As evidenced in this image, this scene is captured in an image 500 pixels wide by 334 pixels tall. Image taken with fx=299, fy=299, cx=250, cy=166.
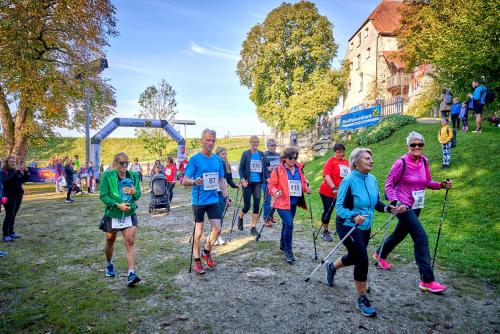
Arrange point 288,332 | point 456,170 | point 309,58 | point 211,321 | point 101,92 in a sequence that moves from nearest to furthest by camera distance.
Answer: point 288,332
point 211,321
point 456,170
point 101,92
point 309,58

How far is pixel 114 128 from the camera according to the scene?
75.1 ft

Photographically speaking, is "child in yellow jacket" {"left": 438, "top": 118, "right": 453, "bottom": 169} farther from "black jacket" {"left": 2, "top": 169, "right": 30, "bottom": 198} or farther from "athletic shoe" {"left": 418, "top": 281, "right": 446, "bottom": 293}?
"black jacket" {"left": 2, "top": 169, "right": 30, "bottom": 198}

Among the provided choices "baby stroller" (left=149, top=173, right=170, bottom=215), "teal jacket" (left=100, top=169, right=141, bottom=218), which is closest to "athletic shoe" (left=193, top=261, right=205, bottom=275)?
"teal jacket" (left=100, top=169, right=141, bottom=218)

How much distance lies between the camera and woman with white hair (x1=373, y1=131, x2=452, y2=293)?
13.3 feet

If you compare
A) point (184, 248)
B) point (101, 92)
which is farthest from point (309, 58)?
point (184, 248)

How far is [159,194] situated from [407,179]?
7.79m

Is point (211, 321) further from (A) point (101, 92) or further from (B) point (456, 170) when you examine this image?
(A) point (101, 92)

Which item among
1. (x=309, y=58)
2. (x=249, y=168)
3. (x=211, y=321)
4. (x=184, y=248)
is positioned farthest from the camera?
(x=309, y=58)

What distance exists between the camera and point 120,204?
13.7 feet

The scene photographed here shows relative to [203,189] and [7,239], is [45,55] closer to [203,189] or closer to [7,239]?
[7,239]

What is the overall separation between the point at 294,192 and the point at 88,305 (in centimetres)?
355

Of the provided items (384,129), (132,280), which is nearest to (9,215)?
(132,280)

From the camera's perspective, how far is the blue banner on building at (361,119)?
56.3ft

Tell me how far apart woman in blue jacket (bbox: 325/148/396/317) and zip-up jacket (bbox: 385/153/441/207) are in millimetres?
753
